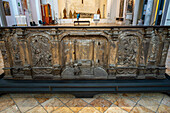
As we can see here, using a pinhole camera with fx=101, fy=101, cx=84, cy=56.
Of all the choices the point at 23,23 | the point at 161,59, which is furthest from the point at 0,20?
the point at 161,59

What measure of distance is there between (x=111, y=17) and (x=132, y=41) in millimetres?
4663

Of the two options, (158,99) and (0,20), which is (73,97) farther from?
(0,20)

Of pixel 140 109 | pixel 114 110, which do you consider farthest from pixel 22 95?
pixel 140 109

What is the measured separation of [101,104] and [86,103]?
1.01 feet

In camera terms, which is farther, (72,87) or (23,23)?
(23,23)

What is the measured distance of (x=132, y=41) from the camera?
233 centimetres

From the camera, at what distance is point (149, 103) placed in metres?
2.07

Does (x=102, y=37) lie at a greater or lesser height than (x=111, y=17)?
lesser

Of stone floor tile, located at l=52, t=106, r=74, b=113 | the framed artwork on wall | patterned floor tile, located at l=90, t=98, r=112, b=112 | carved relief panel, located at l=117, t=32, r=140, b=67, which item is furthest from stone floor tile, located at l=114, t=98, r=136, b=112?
the framed artwork on wall

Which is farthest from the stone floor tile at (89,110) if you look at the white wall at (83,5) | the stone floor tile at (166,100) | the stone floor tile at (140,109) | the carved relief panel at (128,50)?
the white wall at (83,5)

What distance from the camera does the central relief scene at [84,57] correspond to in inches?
93.4

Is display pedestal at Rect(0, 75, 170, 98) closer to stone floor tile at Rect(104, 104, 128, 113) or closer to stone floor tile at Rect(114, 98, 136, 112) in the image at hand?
stone floor tile at Rect(114, 98, 136, 112)

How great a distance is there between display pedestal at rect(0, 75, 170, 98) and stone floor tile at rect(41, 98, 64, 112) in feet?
0.66

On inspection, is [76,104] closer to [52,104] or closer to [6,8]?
[52,104]
